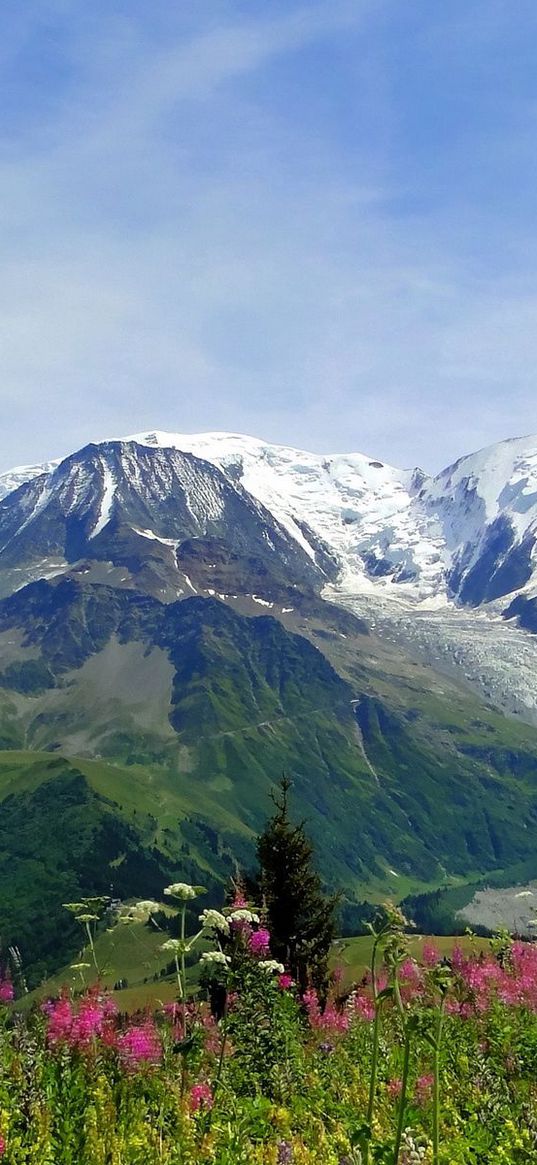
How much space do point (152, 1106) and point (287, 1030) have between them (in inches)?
170

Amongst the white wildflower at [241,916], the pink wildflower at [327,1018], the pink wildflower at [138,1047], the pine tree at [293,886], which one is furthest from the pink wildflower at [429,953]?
the pine tree at [293,886]

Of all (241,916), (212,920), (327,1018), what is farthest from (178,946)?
(327,1018)

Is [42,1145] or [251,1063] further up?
[42,1145]

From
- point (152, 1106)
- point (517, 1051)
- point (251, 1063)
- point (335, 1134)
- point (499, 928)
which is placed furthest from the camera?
point (499, 928)

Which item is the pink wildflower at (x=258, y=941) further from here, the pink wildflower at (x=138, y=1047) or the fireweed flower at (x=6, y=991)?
the fireweed flower at (x=6, y=991)

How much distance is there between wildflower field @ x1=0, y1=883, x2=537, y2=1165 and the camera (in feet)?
26.8

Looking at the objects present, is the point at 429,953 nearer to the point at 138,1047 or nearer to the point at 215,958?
the point at 215,958

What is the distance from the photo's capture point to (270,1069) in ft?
43.4

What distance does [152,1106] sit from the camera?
9844 millimetres

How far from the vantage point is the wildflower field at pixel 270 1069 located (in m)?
8.16

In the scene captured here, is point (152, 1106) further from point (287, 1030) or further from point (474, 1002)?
point (474, 1002)

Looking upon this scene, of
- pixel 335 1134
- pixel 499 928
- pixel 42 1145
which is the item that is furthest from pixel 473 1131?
pixel 499 928

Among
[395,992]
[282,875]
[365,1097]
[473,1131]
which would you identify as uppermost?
[395,992]

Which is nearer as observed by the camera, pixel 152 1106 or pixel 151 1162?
pixel 151 1162
